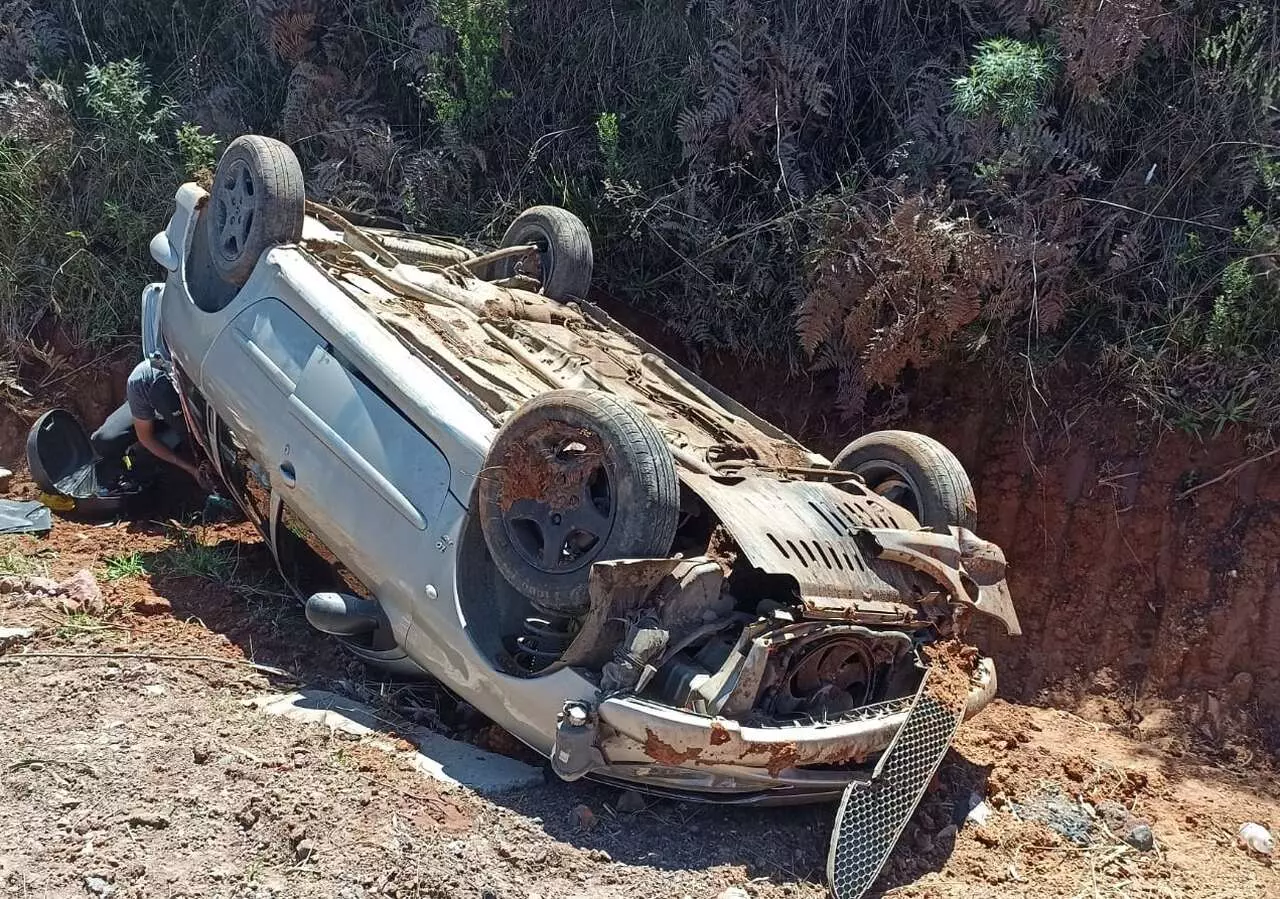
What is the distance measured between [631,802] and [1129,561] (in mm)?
2982

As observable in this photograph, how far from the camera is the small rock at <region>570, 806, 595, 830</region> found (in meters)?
3.95

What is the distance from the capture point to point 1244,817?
475 centimetres

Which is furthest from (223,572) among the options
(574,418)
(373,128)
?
(373,128)

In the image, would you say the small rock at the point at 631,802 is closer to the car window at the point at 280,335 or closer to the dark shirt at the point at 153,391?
the car window at the point at 280,335

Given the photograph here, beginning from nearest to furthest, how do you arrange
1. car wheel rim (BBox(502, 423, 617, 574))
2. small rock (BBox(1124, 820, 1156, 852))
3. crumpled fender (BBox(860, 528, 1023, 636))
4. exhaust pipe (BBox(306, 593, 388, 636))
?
car wheel rim (BBox(502, 423, 617, 574)) < crumpled fender (BBox(860, 528, 1023, 636)) < small rock (BBox(1124, 820, 1156, 852)) < exhaust pipe (BBox(306, 593, 388, 636))

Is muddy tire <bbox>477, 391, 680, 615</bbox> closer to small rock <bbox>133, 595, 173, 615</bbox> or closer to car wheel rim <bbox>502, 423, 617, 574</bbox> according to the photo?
car wheel rim <bbox>502, 423, 617, 574</bbox>

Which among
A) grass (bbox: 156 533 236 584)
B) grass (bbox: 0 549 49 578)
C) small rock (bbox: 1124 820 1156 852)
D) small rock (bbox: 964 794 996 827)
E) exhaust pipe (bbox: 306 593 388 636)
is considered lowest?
small rock (bbox: 1124 820 1156 852)

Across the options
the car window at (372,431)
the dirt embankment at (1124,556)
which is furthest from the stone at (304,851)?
the dirt embankment at (1124,556)

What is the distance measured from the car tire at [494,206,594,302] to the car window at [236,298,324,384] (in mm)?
1583

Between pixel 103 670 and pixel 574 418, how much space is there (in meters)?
2.15

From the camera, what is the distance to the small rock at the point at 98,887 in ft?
11.1

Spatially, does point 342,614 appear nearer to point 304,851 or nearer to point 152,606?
point 304,851

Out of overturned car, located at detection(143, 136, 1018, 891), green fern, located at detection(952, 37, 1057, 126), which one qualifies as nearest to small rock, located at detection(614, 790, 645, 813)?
overturned car, located at detection(143, 136, 1018, 891)

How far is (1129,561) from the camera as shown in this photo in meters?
5.80
